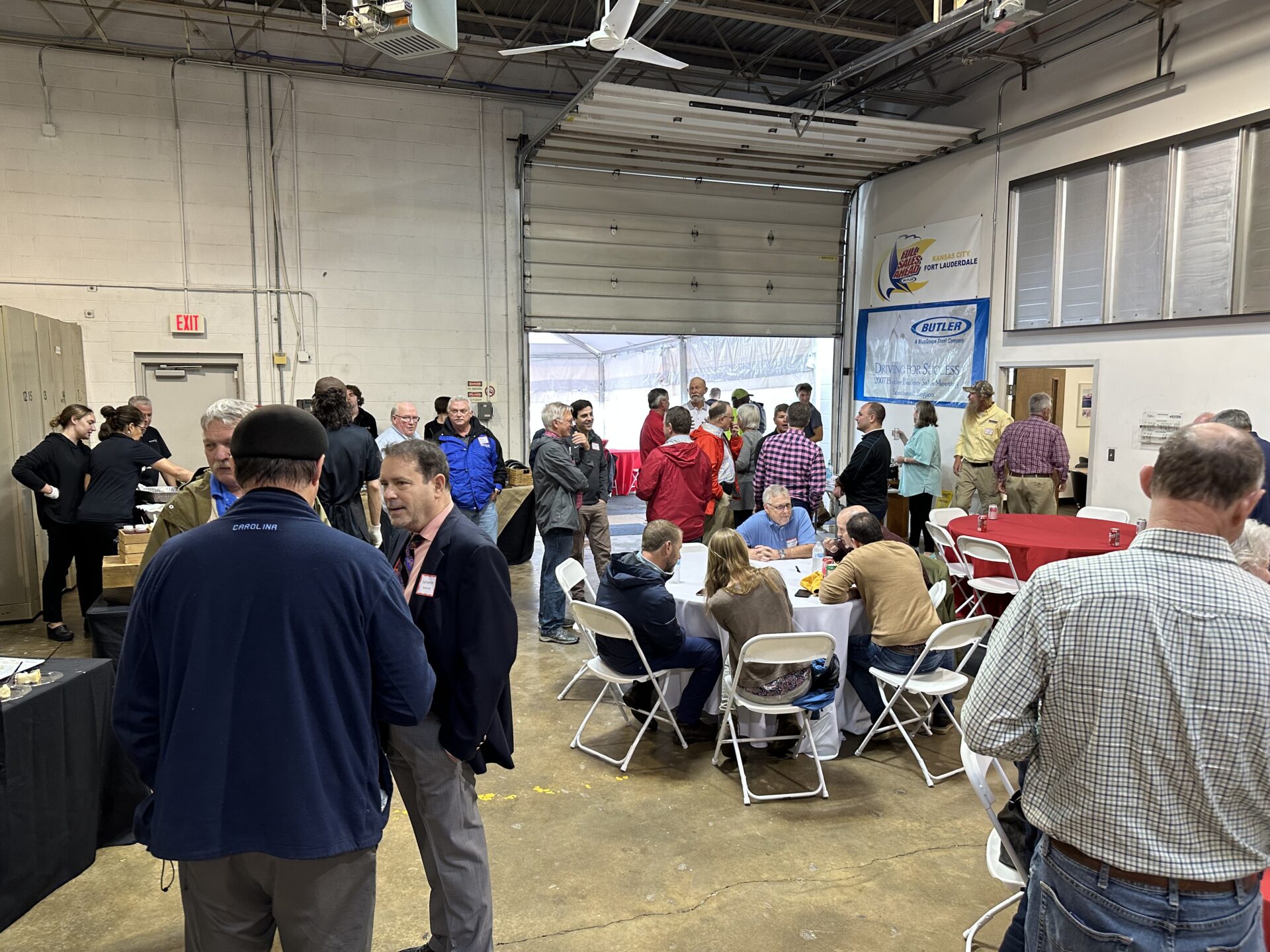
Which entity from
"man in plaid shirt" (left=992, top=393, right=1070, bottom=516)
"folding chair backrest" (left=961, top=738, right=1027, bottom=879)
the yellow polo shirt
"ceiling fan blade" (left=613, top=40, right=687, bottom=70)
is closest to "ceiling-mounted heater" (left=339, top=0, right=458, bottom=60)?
"ceiling fan blade" (left=613, top=40, right=687, bottom=70)

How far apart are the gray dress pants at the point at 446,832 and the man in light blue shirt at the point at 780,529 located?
9.52 feet

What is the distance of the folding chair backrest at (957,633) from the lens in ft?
11.7

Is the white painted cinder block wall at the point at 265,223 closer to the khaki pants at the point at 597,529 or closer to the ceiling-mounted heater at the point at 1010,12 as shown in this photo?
the khaki pants at the point at 597,529

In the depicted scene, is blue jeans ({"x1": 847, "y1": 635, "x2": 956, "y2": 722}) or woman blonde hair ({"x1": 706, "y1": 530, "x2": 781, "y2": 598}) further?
blue jeans ({"x1": 847, "y1": 635, "x2": 956, "y2": 722})

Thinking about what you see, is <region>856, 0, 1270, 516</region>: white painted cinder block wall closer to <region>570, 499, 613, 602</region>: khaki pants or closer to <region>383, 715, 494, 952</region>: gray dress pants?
<region>570, 499, 613, 602</region>: khaki pants

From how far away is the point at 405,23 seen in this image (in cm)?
424

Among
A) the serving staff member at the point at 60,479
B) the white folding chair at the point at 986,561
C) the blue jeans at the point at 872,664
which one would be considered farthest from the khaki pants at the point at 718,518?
the serving staff member at the point at 60,479

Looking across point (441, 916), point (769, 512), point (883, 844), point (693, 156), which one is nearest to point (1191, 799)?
point (441, 916)

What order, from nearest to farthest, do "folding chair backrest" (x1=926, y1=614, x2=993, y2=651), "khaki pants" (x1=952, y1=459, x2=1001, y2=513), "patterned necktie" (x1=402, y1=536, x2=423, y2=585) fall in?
1. "patterned necktie" (x1=402, y1=536, x2=423, y2=585)
2. "folding chair backrest" (x1=926, y1=614, x2=993, y2=651)
3. "khaki pants" (x1=952, y1=459, x2=1001, y2=513)

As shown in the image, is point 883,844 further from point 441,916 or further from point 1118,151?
point 1118,151

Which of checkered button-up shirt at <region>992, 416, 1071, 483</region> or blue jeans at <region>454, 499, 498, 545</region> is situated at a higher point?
checkered button-up shirt at <region>992, 416, 1071, 483</region>

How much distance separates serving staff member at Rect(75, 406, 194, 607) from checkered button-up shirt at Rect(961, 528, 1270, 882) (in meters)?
5.54

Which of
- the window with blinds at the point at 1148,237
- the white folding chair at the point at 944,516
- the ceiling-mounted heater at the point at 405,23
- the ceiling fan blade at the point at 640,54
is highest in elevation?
the ceiling fan blade at the point at 640,54

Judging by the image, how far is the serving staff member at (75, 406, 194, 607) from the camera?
5469 millimetres
